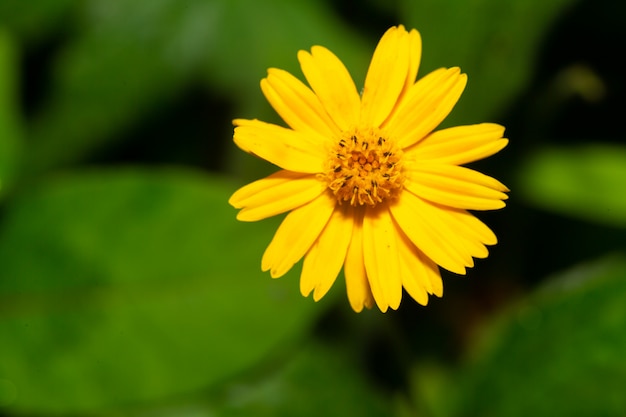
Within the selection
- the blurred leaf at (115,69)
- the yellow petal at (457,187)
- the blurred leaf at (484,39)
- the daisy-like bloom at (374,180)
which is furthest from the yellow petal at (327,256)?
the blurred leaf at (115,69)

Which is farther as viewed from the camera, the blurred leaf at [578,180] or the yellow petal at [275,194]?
the blurred leaf at [578,180]

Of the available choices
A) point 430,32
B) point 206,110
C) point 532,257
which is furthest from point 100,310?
point 532,257

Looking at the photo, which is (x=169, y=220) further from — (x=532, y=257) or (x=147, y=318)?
(x=532, y=257)

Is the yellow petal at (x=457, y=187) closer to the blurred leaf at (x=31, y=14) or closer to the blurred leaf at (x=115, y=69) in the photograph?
the blurred leaf at (x=115, y=69)

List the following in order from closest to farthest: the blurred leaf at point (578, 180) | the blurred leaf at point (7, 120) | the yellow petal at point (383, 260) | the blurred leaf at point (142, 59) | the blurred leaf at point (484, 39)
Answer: the yellow petal at point (383, 260) < the blurred leaf at point (484, 39) < the blurred leaf at point (7, 120) < the blurred leaf at point (578, 180) < the blurred leaf at point (142, 59)

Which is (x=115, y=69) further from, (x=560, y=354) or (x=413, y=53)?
(x=560, y=354)

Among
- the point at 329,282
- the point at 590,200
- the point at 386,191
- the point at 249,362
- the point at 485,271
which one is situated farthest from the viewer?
the point at 485,271

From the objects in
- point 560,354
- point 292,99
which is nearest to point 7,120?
point 292,99
